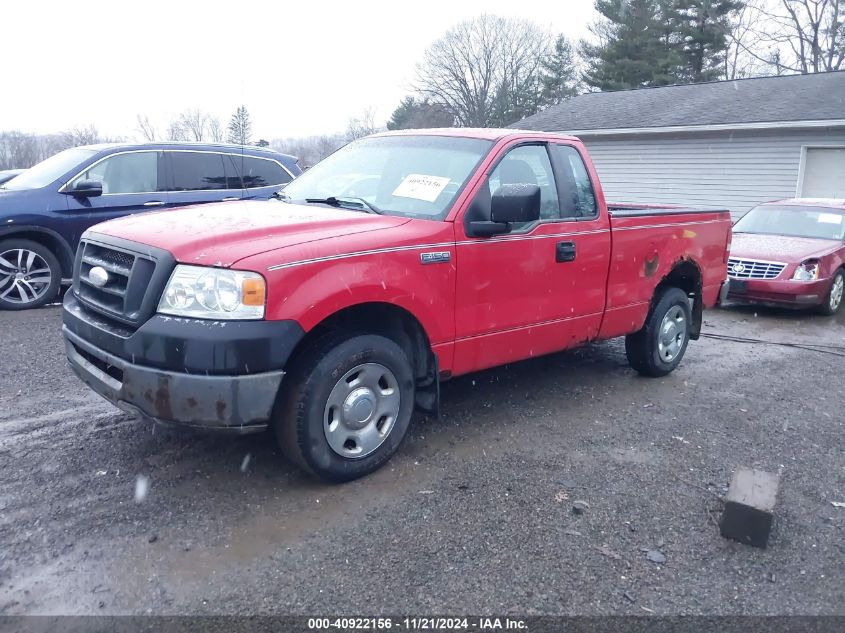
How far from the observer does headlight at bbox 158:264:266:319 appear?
3.40 metres

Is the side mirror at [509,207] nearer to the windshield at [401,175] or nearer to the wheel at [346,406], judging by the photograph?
the windshield at [401,175]

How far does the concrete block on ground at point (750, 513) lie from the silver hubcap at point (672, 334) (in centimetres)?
265

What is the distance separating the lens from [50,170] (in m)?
8.54

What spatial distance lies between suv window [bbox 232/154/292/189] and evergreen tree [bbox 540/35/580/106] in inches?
1504

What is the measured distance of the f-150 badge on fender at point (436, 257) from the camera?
13.4 feet

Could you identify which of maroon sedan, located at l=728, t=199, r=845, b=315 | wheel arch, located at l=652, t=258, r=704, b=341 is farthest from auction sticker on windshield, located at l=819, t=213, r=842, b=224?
wheel arch, located at l=652, t=258, r=704, b=341

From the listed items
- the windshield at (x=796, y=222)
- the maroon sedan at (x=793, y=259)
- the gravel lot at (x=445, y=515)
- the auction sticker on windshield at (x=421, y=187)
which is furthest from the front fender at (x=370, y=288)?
the windshield at (x=796, y=222)

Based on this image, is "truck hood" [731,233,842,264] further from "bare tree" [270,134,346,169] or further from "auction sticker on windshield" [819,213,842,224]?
"bare tree" [270,134,346,169]

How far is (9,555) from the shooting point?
10.4ft

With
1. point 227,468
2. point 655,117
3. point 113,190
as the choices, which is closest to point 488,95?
point 655,117

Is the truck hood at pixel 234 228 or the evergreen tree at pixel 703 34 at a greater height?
the evergreen tree at pixel 703 34

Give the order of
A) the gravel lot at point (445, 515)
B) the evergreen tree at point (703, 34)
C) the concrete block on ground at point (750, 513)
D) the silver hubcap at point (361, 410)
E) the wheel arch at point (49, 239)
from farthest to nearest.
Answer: the evergreen tree at point (703, 34) → the wheel arch at point (49, 239) → the silver hubcap at point (361, 410) → the concrete block on ground at point (750, 513) → the gravel lot at point (445, 515)

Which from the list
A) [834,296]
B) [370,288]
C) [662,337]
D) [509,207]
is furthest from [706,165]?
[370,288]

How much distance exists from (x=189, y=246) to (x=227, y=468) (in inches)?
53.1
